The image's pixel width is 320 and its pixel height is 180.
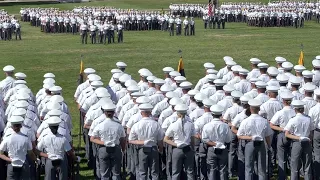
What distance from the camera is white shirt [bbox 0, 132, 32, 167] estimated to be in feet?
41.5

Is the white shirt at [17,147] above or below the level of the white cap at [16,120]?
→ below

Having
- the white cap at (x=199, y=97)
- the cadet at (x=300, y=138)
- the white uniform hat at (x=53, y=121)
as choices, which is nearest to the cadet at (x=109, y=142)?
the white uniform hat at (x=53, y=121)

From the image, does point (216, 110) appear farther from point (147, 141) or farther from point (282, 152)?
point (282, 152)

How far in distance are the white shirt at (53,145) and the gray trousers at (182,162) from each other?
7.36 feet

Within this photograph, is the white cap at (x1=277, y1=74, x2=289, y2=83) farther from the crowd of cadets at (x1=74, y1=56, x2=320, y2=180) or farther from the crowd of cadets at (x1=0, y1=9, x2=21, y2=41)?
the crowd of cadets at (x1=0, y1=9, x2=21, y2=41)

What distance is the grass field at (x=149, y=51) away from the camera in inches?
1247

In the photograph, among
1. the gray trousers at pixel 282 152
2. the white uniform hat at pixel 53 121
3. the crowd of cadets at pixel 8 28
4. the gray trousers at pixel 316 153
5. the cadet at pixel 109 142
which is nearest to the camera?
the white uniform hat at pixel 53 121

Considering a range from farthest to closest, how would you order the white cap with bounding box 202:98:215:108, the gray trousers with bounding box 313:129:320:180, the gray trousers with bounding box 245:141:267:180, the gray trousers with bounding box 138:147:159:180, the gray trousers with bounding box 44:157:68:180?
the gray trousers with bounding box 313:129:320:180 → the white cap with bounding box 202:98:215:108 → the gray trousers with bounding box 245:141:267:180 → the gray trousers with bounding box 138:147:159:180 → the gray trousers with bounding box 44:157:68:180

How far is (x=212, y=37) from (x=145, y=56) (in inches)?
452

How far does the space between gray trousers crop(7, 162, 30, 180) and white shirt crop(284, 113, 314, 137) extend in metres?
5.38

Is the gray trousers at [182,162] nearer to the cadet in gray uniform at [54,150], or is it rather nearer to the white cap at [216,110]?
the white cap at [216,110]

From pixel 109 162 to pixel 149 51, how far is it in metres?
25.0

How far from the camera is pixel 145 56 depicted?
118 feet

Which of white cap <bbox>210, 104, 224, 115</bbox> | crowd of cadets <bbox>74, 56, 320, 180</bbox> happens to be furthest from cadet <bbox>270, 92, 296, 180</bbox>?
white cap <bbox>210, 104, 224, 115</bbox>
